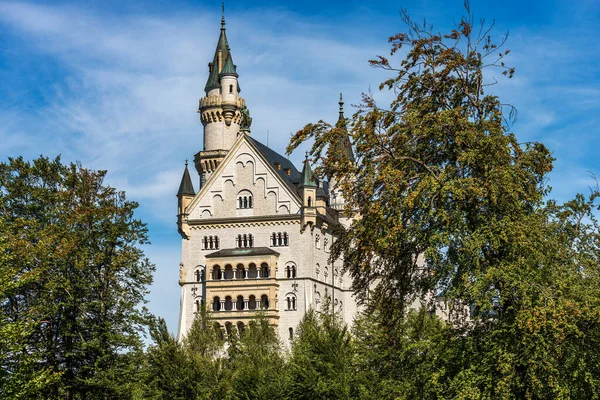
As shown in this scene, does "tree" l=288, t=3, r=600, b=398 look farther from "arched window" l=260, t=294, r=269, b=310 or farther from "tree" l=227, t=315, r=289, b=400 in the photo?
"arched window" l=260, t=294, r=269, b=310

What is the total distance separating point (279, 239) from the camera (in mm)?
90188

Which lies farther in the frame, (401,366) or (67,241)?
(67,241)

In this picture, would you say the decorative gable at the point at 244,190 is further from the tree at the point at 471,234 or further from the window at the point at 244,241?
the tree at the point at 471,234

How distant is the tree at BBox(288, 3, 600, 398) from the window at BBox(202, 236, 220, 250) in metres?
66.0

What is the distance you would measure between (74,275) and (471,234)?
28.8m

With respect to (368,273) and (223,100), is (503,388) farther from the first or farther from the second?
(223,100)

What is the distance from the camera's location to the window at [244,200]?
301 ft

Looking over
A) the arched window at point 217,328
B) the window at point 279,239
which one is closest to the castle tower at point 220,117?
the window at point 279,239

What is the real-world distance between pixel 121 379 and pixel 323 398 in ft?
37.9

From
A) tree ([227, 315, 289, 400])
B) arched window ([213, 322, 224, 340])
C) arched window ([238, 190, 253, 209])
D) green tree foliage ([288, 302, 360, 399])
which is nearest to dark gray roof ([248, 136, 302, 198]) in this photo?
arched window ([238, 190, 253, 209])

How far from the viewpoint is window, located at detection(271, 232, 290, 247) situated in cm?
8981

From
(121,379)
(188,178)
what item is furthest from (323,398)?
(188,178)

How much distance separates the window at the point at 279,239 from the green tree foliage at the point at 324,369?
32.6 m

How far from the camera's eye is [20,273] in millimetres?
45750
